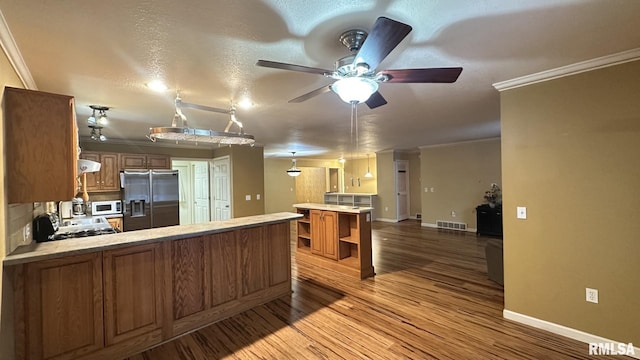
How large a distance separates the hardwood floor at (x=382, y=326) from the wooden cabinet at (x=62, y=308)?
1.63 feet

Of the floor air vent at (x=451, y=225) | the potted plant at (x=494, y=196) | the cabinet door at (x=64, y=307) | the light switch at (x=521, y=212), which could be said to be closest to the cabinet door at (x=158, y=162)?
the cabinet door at (x=64, y=307)

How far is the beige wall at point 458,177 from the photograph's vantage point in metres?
6.87

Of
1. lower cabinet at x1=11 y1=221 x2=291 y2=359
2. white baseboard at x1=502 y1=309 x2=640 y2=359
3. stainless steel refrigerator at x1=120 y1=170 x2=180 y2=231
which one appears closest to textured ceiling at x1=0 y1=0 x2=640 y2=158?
lower cabinet at x1=11 y1=221 x2=291 y2=359

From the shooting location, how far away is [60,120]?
6.48ft

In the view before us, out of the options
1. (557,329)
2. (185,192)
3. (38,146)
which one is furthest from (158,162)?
(557,329)

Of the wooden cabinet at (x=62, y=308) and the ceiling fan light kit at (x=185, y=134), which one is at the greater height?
the ceiling fan light kit at (x=185, y=134)

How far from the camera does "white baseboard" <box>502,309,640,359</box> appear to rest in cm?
234

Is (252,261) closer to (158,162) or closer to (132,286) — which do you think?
(132,286)

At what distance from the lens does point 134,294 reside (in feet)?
7.91

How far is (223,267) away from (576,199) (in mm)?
3521

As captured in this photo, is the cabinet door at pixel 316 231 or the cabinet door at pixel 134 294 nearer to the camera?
the cabinet door at pixel 134 294

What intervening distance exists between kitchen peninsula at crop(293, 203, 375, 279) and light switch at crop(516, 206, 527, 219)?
1942 millimetres

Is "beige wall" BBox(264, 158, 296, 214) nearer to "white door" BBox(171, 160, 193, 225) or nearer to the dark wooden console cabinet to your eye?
"white door" BBox(171, 160, 193, 225)

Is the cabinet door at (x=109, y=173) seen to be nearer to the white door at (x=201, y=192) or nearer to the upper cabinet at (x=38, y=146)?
the white door at (x=201, y=192)
